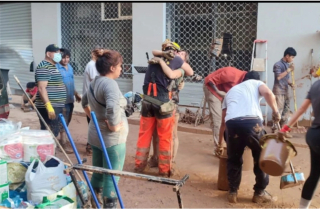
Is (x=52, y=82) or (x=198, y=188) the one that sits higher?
(x=52, y=82)

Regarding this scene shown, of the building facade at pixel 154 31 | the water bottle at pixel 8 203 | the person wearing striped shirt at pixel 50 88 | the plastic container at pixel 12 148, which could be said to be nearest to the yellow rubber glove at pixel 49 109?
the person wearing striped shirt at pixel 50 88

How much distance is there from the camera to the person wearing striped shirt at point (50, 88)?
4.71m

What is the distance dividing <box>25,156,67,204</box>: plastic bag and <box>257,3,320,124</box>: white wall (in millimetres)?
5586

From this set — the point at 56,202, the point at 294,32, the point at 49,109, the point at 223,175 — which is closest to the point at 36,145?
the point at 56,202

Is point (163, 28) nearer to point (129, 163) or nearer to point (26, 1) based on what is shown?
point (129, 163)

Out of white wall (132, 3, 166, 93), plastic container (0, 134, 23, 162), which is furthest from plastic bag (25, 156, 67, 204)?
white wall (132, 3, 166, 93)

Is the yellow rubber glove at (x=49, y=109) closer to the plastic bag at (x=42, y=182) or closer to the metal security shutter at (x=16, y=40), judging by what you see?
the plastic bag at (x=42, y=182)

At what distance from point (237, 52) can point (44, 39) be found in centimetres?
625

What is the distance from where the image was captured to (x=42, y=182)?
9.48ft

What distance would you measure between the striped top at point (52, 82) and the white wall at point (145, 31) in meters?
4.03

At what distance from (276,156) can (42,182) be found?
81.2 inches

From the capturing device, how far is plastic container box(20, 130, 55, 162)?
3195 millimetres

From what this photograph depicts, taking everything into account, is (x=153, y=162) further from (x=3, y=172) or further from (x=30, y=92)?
(x=30, y=92)

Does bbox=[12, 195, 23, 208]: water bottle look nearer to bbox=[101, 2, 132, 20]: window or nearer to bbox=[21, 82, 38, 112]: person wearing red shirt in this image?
bbox=[21, 82, 38, 112]: person wearing red shirt
